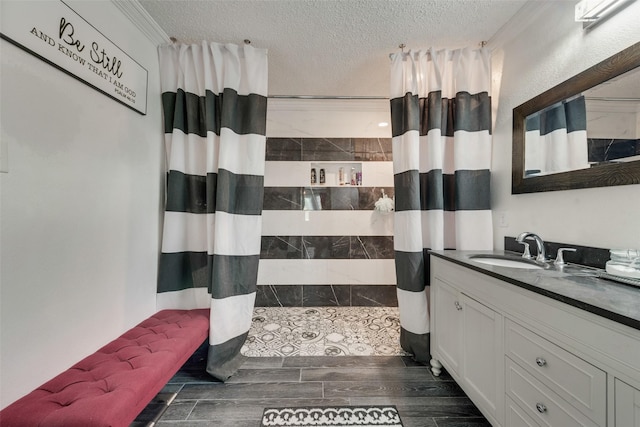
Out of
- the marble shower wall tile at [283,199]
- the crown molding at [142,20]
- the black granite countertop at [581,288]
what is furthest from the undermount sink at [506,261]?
the crown molding at [142,20]

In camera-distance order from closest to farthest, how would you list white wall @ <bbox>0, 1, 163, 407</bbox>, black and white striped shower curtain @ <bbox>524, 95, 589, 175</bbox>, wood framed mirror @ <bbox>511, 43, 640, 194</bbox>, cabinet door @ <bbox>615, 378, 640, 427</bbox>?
1. cabinet door @ <bbox>615, 378, 640, 427</bbox>
2. white wall @ <bbox>0, 1, 163, 407</bbox>
3. wood framed mirror @ <bbox>511, 43, 640, 194</bbox>
4. black and white striped shower curtain @ <bbox>524, 95, 589, 175</bbox>

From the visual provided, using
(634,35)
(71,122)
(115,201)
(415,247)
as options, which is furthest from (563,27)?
(115,201)

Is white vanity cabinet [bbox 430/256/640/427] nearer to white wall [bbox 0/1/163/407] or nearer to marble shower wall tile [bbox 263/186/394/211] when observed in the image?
marble shower wall tile [bbox 263/186/394/211]

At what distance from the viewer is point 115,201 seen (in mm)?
1420

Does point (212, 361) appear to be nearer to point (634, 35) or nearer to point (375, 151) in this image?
point (375, 151)

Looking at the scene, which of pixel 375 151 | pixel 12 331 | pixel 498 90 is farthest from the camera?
pixel 375 151

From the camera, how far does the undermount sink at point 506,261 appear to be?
137 centimetres

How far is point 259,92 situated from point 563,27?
6.51 ft

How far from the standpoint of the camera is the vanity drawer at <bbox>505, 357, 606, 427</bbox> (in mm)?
779

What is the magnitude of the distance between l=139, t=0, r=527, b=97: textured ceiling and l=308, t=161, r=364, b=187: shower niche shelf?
1099 millimetres

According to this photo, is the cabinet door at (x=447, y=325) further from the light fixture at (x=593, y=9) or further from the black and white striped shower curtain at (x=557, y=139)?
the light fixture at (x=593, y=9)

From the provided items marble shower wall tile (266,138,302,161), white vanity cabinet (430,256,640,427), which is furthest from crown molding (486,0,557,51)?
marble shower wall tile (266,138,302,161)

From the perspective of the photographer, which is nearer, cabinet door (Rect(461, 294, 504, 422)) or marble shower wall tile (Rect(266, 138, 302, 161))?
cabinet door (Rect(461, 294, 504, 422))

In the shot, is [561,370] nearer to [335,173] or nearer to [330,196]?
[330,196]
